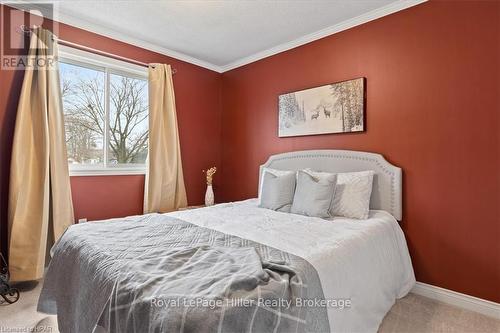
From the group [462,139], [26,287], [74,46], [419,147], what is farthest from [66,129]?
[462,139]

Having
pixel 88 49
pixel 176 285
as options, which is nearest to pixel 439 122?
pixel 176 285

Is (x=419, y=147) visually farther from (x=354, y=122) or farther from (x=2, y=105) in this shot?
(x=2, y=105)

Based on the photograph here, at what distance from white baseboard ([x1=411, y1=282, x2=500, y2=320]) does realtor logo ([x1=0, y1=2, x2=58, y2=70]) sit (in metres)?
4.01

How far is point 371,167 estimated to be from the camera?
2602 mm

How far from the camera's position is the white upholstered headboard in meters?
2.45

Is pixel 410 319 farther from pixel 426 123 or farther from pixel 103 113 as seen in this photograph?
pixel 103 113

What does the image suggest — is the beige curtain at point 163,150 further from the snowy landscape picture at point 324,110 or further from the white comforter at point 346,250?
the snowy landscape picture at point 324,110

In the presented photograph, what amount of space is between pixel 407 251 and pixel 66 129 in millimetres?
3538

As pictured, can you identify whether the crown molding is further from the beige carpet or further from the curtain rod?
the beige carpet

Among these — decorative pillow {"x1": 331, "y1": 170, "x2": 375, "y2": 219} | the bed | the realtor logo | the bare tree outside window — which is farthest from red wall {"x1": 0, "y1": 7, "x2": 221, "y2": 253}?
decorative pillow {"x1": 331, "y1": 170, "x2": 375, "y2": 219}

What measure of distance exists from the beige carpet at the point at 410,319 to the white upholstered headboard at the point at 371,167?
28.3 inches

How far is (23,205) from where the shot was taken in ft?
8.10

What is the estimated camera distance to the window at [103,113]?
2965 mm

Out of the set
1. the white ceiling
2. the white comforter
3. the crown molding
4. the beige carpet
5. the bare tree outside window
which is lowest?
the beige carpet
